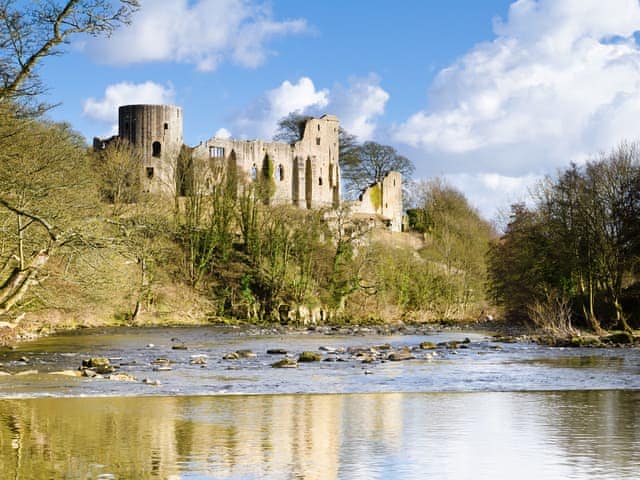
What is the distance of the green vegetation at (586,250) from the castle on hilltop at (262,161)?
83.5ft

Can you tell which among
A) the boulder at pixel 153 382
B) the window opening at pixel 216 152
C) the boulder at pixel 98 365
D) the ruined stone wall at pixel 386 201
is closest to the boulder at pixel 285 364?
the boulder at pixel 98 365

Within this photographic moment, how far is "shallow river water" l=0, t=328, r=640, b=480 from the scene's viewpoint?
9.02 meters

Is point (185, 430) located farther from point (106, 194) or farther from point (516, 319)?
point (106, 194)

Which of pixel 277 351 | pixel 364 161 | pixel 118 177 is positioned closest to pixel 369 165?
pixel 364 161

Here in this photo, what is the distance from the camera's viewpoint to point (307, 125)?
85.8 m

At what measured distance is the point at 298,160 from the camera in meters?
82.9

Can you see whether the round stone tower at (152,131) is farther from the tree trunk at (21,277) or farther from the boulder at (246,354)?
the tree trunk at (21,277)

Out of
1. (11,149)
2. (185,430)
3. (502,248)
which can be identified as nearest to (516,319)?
(502,248)

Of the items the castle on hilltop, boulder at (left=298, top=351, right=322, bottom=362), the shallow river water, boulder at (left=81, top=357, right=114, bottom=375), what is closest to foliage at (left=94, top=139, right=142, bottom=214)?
the castle on hilltop


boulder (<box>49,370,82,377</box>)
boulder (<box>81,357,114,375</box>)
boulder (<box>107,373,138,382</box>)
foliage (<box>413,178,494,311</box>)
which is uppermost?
foliage (<box>413,178,494,311</box>)

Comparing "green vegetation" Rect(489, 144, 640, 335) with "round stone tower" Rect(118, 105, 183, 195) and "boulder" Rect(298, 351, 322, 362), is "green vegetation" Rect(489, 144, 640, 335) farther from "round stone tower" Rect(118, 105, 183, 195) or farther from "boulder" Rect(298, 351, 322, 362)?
"round stone tower" Rect(118, 105, 183, 195)

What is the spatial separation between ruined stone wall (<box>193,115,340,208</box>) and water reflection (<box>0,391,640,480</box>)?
58.6 meters

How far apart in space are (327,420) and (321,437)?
1529 mm

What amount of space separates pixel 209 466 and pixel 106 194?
148 feet
